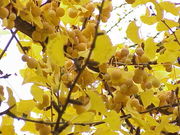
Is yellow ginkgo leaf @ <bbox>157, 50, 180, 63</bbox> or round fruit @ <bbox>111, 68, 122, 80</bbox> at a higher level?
yellow ginkgo leaf @ <bbox>157, 50, 180, 63</bbox>

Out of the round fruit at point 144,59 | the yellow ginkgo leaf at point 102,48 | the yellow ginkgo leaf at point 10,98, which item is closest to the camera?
the yellow ginkgo leaf at point 102,48

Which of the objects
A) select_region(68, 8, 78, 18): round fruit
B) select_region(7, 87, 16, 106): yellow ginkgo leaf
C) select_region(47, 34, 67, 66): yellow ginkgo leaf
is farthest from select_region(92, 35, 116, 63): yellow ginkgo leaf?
select_region(68, 8, 78, 18): round fruit

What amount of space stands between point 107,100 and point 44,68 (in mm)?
124

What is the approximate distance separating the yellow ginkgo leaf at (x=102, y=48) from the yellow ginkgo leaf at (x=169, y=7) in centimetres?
22

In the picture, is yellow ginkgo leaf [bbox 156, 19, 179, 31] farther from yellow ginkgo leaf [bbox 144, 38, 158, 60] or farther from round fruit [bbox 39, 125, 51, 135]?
round fruit [bbox 39, 125, 51, 135]

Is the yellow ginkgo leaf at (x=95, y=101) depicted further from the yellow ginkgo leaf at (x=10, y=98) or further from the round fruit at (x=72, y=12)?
the round fruit at (x=72, y=12)

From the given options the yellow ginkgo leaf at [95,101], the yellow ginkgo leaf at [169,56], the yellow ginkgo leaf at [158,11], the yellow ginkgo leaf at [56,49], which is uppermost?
the yellow ginkgo leaf at [158,11]

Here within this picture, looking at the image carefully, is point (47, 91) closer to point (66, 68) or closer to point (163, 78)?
point (66, 68)

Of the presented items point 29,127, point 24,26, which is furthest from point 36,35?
point 29,127

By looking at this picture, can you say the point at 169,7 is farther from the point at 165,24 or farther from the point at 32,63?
the point at 32,63

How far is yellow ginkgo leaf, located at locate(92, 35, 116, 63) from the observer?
427 mm

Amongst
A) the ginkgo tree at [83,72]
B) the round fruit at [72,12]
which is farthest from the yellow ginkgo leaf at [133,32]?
the round fruit at [72,12]

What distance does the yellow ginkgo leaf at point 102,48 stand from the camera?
0.43 m

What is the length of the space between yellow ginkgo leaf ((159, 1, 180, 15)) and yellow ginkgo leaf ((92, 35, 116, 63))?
22 centimetres
